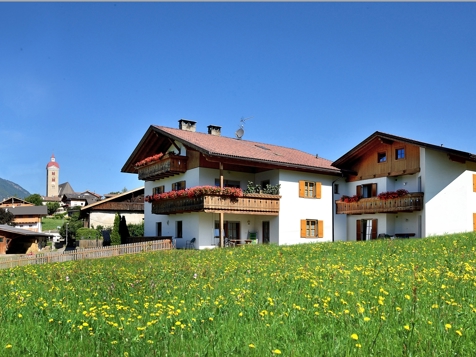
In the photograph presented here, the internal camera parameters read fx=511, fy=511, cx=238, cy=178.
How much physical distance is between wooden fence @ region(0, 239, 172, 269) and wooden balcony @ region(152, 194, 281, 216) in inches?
97.3

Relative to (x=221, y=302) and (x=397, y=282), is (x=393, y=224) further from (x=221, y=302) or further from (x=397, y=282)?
(x=221, y=302)

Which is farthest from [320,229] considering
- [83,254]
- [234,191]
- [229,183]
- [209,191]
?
[83,254]

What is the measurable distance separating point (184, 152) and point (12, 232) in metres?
28.9

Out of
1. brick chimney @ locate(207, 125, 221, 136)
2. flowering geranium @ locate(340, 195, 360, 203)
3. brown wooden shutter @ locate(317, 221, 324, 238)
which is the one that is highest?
brick chimney @ locate(207, 125, 221, 136)

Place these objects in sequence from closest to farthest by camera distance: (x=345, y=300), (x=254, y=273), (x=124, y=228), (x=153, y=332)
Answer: (x=153, y=332)
(x=345, y=300)
(x=254, y=273)
(x=124, y=228)

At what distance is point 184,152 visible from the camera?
33.6m

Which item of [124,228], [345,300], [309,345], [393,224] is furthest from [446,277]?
[124,228]

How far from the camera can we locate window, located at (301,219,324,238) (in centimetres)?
3381

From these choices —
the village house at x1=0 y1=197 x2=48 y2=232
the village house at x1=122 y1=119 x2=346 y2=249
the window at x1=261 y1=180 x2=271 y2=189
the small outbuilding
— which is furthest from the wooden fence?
the village house at x1=0 y1=197 x2=48 y2=232

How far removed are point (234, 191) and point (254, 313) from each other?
21447mm

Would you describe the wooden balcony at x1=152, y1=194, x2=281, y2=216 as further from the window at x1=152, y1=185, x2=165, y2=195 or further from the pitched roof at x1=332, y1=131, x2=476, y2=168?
the pitched roof at x1=332, y1=131, x2=476, y2=168

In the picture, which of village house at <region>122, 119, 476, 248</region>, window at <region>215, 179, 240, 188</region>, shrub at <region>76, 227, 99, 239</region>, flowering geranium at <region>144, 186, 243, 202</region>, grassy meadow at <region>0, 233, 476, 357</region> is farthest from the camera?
shrub at <region>76, 227, 99, 239</region>

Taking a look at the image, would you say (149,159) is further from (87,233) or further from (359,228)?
(87,233)

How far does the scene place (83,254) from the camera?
27.3m
